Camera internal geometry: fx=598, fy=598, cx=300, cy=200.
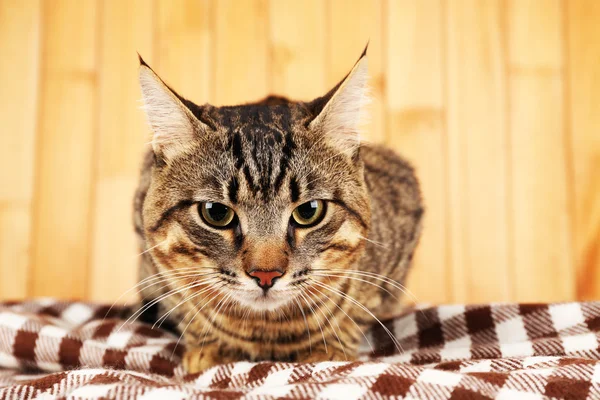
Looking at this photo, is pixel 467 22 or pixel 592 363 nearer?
pixel 592 363

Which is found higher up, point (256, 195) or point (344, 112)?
point (344, 112)

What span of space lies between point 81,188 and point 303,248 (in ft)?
3.93

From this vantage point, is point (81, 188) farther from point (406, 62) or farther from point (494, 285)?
point (494, 285)

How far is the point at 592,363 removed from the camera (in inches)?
34.0

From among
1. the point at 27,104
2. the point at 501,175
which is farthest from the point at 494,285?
the point at 27,104

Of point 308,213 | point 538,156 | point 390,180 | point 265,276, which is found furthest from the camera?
point 538,156

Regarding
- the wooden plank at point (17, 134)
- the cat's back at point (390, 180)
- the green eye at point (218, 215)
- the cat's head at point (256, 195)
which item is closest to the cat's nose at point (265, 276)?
the cat's head at point (256, 195)

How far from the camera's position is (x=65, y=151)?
1.96 metres

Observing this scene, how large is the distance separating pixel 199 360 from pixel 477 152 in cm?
121

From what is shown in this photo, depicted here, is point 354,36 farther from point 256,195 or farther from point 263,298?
point 263,298

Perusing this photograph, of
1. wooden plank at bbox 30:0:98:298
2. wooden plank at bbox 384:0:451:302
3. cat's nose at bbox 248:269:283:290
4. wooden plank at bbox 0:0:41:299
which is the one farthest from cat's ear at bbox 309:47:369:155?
wooden plank at bbox 0:0:41:299

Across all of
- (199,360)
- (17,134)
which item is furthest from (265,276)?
(17,134)

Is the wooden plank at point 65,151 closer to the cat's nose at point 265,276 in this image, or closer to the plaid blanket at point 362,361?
the plaid blanket at point 362,361

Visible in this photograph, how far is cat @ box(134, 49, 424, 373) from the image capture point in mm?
976
